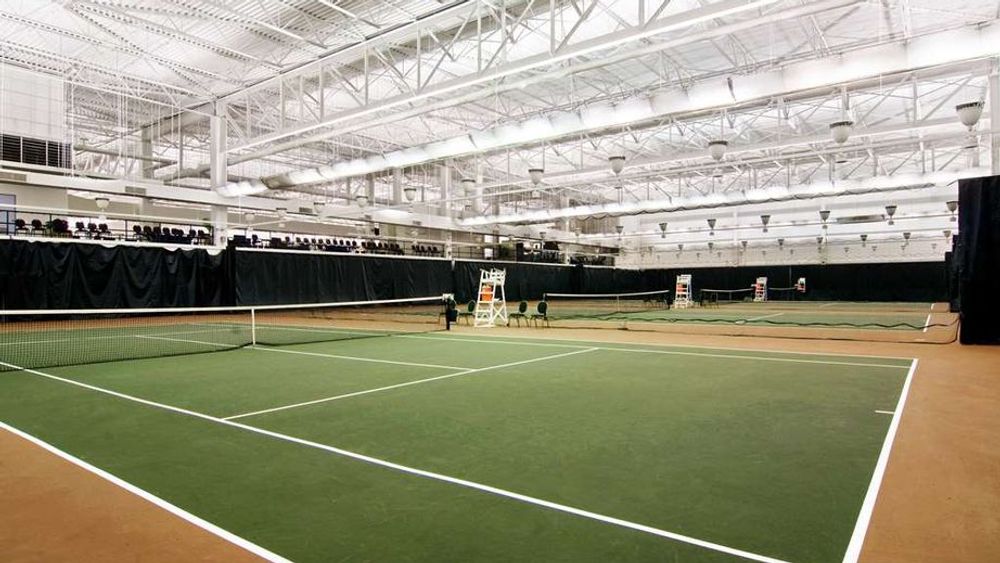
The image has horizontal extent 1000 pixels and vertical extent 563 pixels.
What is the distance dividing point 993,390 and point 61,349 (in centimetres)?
1683

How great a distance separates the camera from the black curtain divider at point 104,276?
19.7 meters

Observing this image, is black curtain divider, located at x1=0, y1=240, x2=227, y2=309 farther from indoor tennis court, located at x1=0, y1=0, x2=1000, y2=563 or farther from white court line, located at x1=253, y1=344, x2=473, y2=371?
white court line, located at x1=253, y1=344, x2=473, y2=371

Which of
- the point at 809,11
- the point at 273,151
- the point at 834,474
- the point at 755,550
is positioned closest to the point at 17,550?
the point at 755,550

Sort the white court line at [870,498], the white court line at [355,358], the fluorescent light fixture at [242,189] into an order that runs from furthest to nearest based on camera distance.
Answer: the fluorescent light fixture at [242,189] → the white court line at [355,358] → the white court line at [870,498]

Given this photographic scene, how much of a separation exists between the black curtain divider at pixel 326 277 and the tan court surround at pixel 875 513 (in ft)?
67.6

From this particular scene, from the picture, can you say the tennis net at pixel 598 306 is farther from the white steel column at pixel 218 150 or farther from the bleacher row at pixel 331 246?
the white steel column at pixel 218 150

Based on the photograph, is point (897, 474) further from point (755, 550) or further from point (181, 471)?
point (181, 471)

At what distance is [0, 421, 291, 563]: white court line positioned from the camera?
2.97m

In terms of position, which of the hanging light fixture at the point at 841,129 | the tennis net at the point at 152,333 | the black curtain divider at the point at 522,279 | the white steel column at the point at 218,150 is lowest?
the tennis net at the point at 152,333

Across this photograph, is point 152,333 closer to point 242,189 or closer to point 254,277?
point 254,277

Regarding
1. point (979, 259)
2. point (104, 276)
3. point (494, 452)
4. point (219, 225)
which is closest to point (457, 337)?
point (494, 452)

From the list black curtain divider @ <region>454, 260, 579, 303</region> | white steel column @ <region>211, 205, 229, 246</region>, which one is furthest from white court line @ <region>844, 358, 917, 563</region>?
black curtain divider @ <region>454, 260, 579, 303</region>

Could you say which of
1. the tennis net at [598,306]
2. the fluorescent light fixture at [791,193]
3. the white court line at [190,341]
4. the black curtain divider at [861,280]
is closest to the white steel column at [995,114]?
the fluorescent light fixture at [791,193]

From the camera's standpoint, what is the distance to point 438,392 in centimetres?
750
